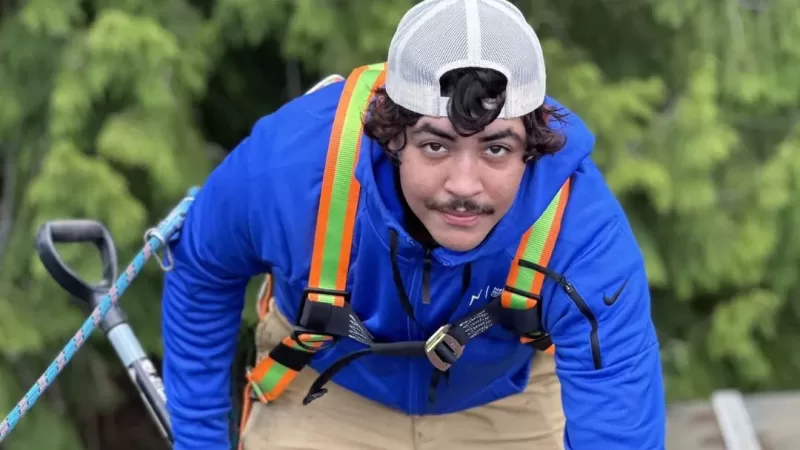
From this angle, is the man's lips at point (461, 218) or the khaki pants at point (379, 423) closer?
the man's lips at point (461, 218)

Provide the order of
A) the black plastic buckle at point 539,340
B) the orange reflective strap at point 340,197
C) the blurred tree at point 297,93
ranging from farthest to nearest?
the blurred tree at point 297,93 < the black plastic buckle at point 539,340 < the orange reflective strap at point 340,197

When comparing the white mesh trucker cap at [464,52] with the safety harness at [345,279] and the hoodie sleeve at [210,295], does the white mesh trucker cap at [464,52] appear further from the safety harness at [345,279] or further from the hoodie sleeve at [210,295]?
the hoodie sleeve at [210,295]

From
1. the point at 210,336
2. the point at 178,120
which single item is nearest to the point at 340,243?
the point at 210,336

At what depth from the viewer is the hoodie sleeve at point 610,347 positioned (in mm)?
1637

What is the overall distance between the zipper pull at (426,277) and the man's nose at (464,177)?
196 millimetres

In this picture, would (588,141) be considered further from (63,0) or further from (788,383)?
(788,383)

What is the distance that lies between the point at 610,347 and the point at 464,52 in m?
0.62

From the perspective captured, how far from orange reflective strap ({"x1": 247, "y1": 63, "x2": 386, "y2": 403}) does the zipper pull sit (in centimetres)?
15

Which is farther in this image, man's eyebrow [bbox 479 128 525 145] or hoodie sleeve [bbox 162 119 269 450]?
hoodie sleeve [bbox 162 119 269 450]

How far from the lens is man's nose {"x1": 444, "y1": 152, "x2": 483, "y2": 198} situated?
152 centimetres

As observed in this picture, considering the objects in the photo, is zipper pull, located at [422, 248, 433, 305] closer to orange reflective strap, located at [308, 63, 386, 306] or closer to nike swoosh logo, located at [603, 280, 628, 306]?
orange reflective strap, located at [308, 63, 386, 306]

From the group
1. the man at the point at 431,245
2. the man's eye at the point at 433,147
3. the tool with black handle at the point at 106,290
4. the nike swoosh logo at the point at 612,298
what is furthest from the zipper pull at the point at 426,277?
the tool with black handle at the point at 106,290

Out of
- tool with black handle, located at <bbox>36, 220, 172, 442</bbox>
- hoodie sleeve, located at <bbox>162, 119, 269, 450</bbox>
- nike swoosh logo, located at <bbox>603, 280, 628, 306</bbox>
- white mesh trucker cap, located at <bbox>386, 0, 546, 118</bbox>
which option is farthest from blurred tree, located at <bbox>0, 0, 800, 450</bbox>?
nike swoosh logo, located at <bbox>603, 280, 628, 306</bbox>

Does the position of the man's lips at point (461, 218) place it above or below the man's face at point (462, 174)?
below
